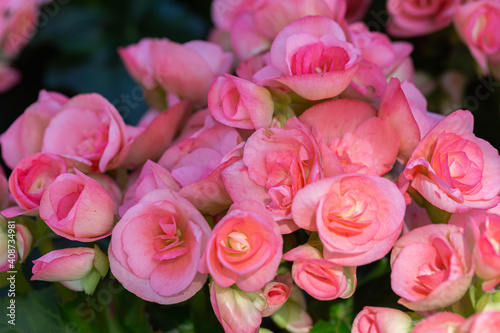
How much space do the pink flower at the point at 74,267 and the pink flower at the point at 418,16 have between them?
0.54m

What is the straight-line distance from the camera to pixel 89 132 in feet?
1.82

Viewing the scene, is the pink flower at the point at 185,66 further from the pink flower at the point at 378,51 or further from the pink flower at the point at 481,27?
the pink flower at the point at 481,27

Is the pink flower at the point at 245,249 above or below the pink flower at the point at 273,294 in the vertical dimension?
above

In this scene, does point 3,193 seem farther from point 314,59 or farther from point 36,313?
point 314,59

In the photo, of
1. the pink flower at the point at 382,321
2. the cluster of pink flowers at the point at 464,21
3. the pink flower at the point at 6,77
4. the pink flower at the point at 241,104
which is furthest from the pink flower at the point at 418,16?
the pink flower at the point at 6,77

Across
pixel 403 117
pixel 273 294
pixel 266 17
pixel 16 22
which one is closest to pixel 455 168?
pixel 403 117

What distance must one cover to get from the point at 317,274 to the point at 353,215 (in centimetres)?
5

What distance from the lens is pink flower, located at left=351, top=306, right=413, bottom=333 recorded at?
39 cm

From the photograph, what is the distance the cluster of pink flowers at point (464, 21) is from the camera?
27.3 inches

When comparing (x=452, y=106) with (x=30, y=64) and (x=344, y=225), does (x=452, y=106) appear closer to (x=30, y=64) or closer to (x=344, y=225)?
(x=344, y=225)

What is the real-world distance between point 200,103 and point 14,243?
0.26 meters

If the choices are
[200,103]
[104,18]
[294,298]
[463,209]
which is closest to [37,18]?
[104,18]

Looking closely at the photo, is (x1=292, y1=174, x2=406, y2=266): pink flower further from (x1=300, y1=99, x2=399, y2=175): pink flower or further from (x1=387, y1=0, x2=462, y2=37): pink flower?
(x1=387, y1=0, x2=462, y2=37): pink flower

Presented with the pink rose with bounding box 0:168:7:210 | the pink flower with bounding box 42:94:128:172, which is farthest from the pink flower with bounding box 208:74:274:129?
the pink rose with bounding box 0:168:7:210
